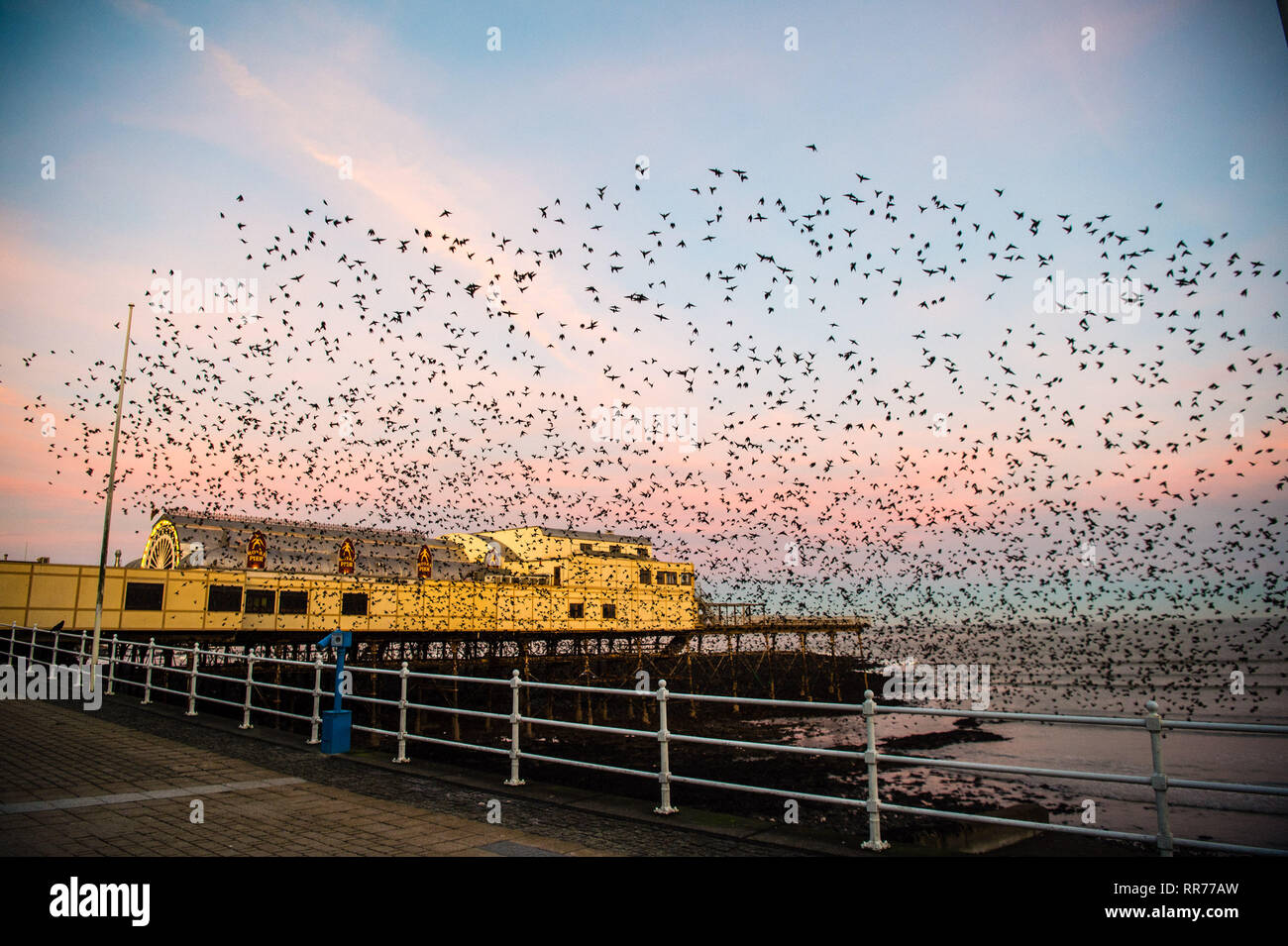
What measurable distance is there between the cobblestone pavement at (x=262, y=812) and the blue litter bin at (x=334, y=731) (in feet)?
0.88

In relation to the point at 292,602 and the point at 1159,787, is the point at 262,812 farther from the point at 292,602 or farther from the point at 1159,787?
the point at 292,602

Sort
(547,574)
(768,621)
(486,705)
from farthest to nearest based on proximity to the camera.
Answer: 1. (768,621)
2. (547,574)
3. (486,705)

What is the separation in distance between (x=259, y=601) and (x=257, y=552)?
3138 mm

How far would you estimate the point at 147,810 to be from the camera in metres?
7.36

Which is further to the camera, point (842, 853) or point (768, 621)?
point (768, 621)

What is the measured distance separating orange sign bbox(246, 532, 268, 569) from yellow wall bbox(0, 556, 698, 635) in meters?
1.22

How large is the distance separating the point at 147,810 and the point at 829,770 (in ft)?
77.3

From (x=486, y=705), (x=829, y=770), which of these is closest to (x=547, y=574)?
(x=486, y=705)

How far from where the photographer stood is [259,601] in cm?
3550

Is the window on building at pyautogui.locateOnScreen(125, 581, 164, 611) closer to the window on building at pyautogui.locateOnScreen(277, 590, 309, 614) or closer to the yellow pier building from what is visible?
the yellow pier building

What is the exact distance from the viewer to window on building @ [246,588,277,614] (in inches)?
1383
